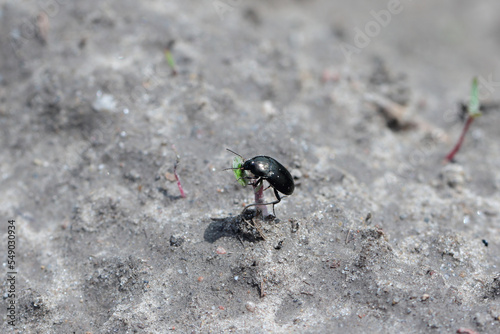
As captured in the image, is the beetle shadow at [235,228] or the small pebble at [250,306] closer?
the small pebble at [250,306]

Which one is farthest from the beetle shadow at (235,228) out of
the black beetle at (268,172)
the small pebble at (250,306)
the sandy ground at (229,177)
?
the small pebble at (250,306)

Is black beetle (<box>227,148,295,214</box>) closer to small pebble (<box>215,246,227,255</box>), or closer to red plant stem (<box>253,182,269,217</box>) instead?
red plant stem (<box>253,182,269,217</box>)

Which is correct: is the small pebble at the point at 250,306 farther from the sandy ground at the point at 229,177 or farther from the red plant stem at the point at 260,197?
the red plant stem at the point at 260,197

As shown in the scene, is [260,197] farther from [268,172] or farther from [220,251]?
[220,251]

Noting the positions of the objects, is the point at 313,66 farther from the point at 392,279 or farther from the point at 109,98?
the point at 392,279

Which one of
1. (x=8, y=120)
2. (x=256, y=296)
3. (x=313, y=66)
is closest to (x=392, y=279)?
(x=256, y=296)
